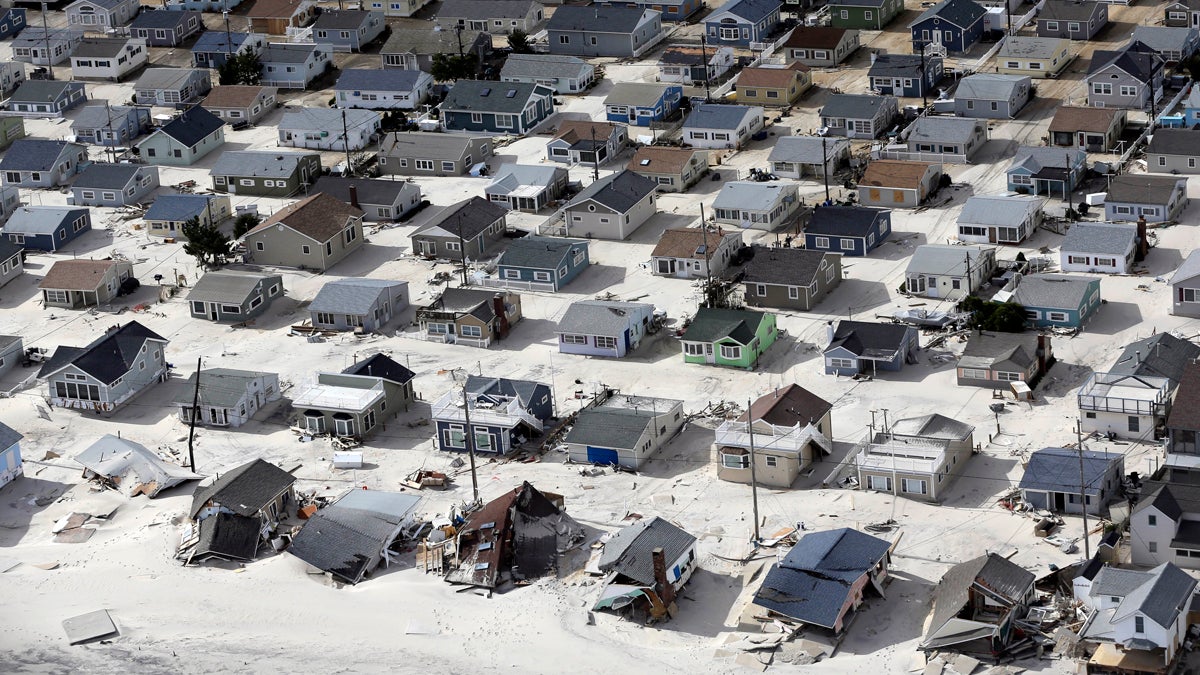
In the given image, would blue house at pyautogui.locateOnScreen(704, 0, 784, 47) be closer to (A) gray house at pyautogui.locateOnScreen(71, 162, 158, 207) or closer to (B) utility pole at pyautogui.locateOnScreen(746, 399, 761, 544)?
(A) gray house at pyautogui.locateOnScreen(71, 162, 158, 207)

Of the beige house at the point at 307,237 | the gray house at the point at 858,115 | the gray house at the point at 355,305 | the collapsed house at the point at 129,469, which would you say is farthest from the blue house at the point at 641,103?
the collapsed house at the point at 129,469

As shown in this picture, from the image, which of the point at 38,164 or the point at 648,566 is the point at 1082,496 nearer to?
the point at 648,566

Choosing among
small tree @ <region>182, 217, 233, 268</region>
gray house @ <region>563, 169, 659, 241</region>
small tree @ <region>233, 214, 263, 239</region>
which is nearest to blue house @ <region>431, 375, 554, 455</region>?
gray house @ <region>563, 169, 659, 241</region>

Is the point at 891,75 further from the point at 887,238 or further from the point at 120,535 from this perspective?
the point at 120,535

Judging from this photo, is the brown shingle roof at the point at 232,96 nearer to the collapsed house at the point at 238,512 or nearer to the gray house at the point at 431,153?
the gray house at the point at 431,153

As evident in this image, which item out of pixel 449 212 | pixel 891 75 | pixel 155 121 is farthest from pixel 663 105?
pixel 155 121

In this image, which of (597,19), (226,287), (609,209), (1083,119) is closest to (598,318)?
(609,209)
